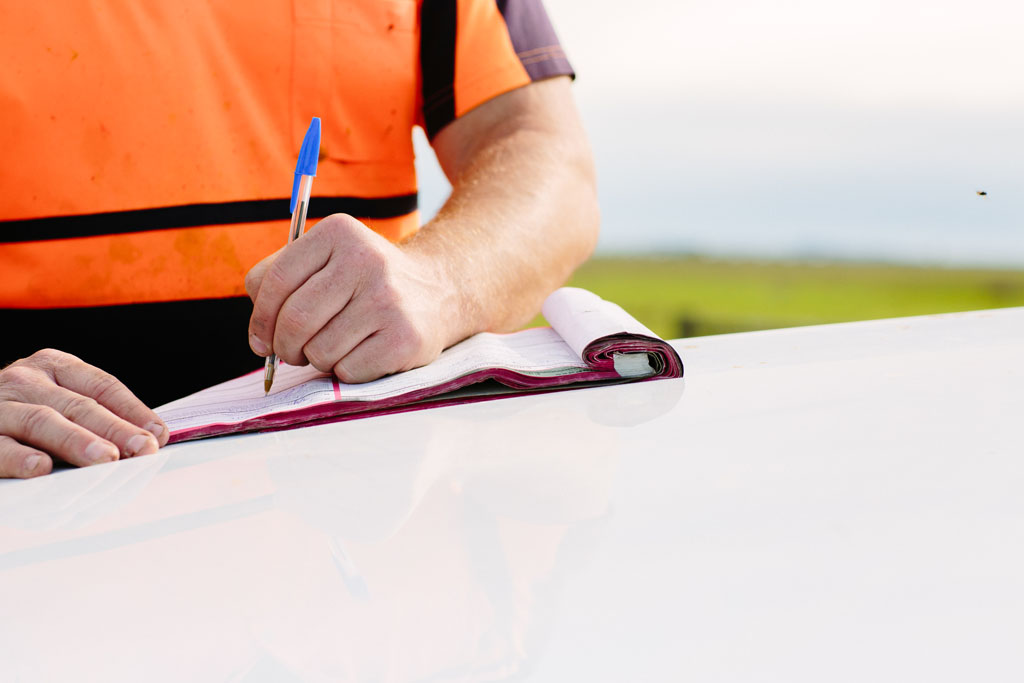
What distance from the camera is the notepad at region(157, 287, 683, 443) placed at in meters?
0.65

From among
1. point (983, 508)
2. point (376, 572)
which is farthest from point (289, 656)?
point (983, 508)

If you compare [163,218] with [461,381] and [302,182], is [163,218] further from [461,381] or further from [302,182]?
[461,381]

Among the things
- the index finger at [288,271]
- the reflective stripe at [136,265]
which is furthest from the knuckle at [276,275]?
the reflective stripe at [136,265]

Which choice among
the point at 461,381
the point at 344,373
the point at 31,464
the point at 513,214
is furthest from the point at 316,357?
the point at 513,214

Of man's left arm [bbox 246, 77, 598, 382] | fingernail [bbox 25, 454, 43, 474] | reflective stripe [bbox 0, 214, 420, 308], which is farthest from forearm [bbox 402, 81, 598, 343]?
fingernail [bbox 25, 454, 43, 474]

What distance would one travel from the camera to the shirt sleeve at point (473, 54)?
119 cm

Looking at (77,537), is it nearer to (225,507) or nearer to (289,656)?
(225,507)

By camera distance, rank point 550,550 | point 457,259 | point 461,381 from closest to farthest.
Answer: point 550,550
point 461,381
point 457,259

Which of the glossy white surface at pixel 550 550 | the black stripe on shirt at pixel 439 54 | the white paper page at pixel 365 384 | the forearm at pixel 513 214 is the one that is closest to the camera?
the glossy white surface at pixel 550 550

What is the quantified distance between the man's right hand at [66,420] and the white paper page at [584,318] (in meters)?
0.37

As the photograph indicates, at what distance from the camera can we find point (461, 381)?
2.27 feet

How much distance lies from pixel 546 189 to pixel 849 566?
0.84 m

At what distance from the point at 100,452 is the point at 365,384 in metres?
0.23

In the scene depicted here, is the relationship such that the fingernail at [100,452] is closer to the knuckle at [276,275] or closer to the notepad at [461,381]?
the notepad at [461,381]
